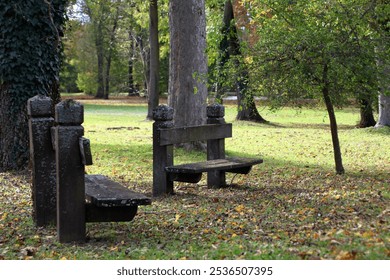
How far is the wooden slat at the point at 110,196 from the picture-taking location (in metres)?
7.15

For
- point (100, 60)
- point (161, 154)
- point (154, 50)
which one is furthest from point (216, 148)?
point (100, 60)

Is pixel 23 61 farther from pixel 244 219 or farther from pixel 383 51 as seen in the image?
pixel 383 51

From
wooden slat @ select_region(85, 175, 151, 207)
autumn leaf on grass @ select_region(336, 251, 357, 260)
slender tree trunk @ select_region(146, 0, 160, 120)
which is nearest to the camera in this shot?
autumn leaf on grass @ select_region(336, 251, 357, 260)

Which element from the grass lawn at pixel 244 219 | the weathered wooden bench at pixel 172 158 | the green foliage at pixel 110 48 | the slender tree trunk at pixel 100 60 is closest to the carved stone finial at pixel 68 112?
the grass lawn at pixel 244 219

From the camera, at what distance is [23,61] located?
12961mm

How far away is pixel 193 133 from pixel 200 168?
36.5 inches

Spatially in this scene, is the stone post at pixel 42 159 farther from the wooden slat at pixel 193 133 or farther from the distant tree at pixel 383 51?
the distant tree at pixel 383 51

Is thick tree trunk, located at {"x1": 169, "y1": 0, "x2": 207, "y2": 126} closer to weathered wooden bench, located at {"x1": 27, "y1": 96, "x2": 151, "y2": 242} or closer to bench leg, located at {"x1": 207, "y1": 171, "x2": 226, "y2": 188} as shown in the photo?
bench leg, located at {"x1": 207, "y1": 171, "x2": 226, "y2": 188}

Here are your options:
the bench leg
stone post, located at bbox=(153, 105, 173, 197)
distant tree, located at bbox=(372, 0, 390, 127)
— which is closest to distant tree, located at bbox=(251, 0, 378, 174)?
distant tree, located at bbox=(372, 0, 390, 127)

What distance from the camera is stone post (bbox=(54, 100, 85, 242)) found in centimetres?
729

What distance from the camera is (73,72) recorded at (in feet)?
231

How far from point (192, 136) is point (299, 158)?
6.72 meters

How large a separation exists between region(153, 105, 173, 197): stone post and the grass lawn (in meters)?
0.28
